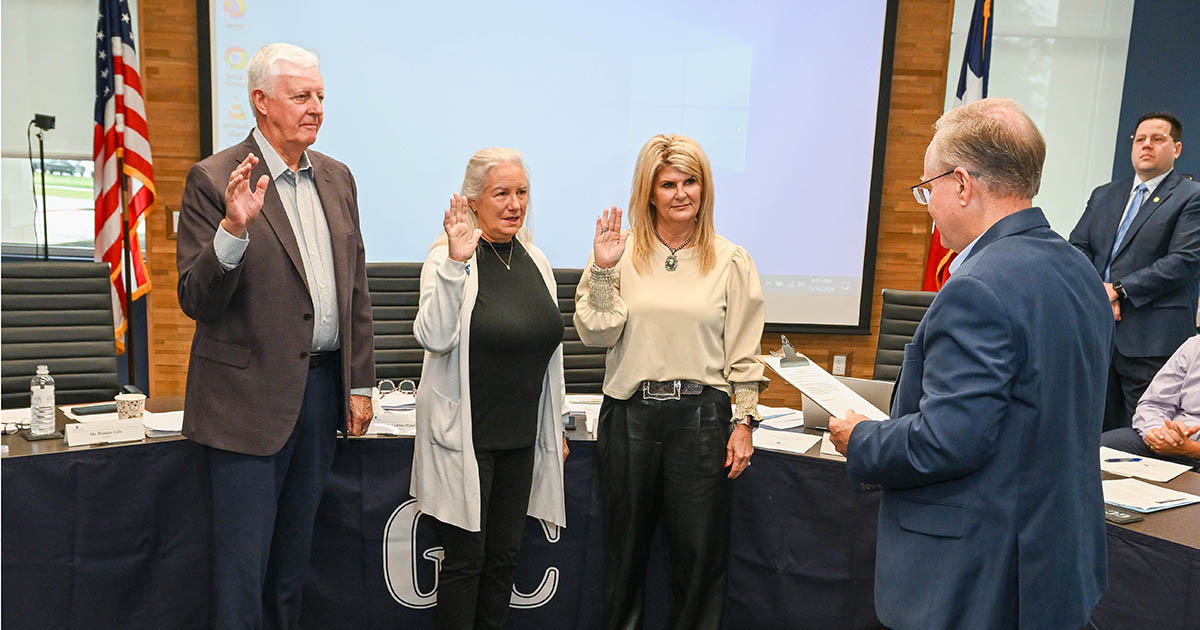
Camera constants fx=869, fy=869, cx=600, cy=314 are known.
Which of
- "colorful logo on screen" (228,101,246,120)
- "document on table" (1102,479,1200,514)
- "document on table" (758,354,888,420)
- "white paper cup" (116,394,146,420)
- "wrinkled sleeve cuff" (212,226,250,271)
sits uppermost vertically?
"colorful logo on screen" (228,101,246,120)

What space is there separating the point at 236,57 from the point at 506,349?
8.96 ft

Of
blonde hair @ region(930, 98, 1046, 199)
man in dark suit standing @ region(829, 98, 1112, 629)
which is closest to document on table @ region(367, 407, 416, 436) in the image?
man in dark suit standing @ region(829, 98, 1112, 629)

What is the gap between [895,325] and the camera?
3818 millimetres

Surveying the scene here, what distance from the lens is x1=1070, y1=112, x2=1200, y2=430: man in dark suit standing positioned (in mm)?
3771

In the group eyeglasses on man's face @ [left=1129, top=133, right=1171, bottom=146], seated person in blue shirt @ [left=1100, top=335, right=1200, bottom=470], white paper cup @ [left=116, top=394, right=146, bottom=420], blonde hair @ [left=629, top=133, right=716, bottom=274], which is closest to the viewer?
blonde hair @ [left=629, top=133, right=716, bottom=274]

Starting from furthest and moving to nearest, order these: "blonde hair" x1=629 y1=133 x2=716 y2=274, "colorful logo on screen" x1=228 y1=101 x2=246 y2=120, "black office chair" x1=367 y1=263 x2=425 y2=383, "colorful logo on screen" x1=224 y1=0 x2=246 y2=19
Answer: "colorful logo on screen" x1=228 y1=101 x2=246 y2=120 < "colorful logo on screen" x1=224 y1=0 x2=246 y2=19 < "black office chair" x1=367 y1=263 x2=425 y2=383 < "blonde hair" x1=629 y1=133 x2=716 y2=274

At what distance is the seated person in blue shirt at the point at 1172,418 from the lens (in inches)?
111

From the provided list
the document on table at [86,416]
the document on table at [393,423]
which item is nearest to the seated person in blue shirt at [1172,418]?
the document on table at [393,423]

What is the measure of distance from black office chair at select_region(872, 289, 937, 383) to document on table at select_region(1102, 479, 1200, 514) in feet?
4.74

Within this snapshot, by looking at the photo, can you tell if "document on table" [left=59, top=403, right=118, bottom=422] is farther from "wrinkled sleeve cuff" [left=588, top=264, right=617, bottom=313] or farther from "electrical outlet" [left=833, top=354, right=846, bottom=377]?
"electrical outlet" [left=833, top=354, right=846, bottom=377]

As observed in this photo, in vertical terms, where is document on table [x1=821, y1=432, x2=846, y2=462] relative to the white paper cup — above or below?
below

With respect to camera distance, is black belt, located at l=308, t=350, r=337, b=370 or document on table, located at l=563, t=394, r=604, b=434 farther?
document on table, located at l=563, t=394, r=604, b=434

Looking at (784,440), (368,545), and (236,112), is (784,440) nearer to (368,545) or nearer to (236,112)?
(368,545)

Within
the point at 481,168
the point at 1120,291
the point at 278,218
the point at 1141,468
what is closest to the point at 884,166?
the point at 1120,291
